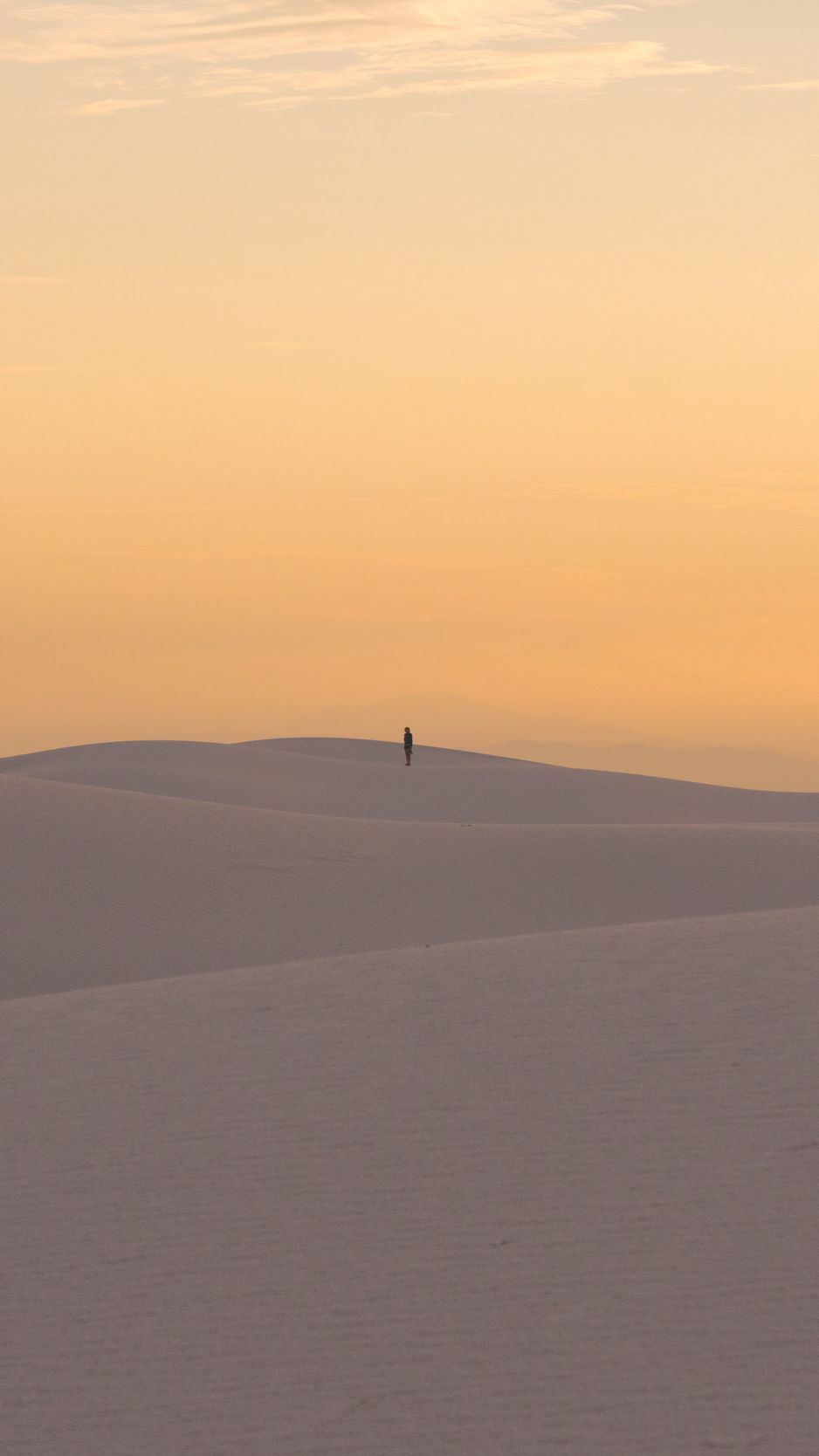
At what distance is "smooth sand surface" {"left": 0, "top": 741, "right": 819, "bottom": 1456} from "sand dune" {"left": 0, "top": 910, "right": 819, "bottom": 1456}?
0.5 inches

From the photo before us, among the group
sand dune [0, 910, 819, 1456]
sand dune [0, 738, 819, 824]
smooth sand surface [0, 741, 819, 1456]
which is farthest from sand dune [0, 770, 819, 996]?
sand dune [0, 910, 819, 1456]

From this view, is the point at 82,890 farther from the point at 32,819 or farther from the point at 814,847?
the point at 814,847

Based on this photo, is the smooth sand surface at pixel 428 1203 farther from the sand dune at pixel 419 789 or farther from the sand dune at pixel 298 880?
the sand dune at pixel 419 789

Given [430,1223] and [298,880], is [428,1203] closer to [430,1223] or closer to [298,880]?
[430,1223]

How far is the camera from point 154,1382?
18.7 ft

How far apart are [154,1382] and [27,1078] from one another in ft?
10.5

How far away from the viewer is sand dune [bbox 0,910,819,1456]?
17.7ft

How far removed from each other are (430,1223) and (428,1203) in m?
0.15

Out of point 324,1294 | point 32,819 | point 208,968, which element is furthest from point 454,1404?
point 32,819

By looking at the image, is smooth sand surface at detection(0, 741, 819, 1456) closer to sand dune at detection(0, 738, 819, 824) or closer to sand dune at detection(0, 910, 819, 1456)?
sand dune at detection(0, 910, 819, 1456)

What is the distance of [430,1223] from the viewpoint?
6.42 m

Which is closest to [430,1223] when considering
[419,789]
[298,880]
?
[298,880]

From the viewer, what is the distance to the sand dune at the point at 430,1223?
5406 millimetres

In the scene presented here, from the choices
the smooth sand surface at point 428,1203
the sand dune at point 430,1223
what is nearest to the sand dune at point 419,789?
the smooth sand surface at point 428,1203
